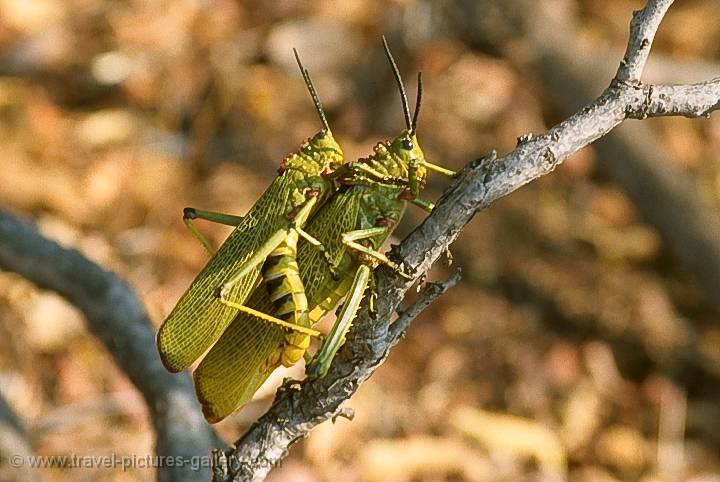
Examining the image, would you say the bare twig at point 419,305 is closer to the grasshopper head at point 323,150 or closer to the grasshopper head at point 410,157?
the grasshopper head at point 410,157

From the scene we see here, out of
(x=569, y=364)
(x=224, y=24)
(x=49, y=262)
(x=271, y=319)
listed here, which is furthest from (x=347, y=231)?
(x=224, y=24)

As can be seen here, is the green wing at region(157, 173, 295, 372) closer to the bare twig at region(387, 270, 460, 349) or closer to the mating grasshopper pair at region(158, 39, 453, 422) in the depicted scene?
the mating grasshopper pair at region(158, 39, 453, 422)

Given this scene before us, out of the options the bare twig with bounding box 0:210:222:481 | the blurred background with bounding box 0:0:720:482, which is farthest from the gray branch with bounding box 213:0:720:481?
the blurred background with bounding box 0:0:720:482

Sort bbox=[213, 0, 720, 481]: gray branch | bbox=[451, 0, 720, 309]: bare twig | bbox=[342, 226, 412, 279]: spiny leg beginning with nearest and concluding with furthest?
bbox=[213, 0, 720, 481]: gray branch, bbox=[342, 226, 412, 279]: spiny leg, bbox=[451, 0, 720, 309]: bare twig

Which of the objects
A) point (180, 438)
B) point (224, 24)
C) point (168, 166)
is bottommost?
point (180, 438)

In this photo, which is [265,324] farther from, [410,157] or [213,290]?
[410,157]

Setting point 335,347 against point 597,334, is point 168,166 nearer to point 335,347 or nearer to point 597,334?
point 597,334
